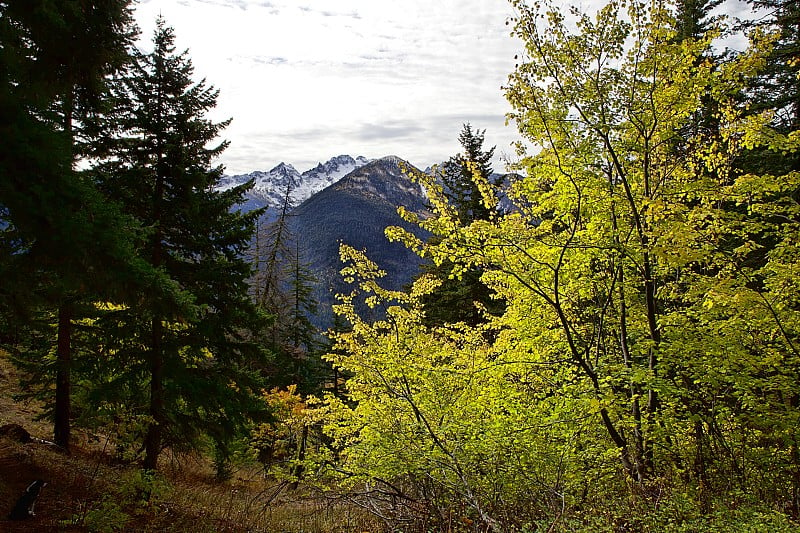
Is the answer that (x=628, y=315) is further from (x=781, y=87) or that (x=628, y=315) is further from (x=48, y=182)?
(x=781, y=87)

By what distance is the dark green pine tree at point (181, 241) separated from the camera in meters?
8.84

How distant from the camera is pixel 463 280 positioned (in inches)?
771

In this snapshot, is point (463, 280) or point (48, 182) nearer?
point (48, 182)

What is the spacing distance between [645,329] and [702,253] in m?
1.75

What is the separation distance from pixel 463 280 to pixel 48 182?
1667 centimetres

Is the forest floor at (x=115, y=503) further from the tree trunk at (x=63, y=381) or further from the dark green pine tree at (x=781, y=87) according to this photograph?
the dark green pine tree at (x=781, y=87)

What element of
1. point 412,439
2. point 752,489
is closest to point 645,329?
point 752,489

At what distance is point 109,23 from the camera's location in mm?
6473

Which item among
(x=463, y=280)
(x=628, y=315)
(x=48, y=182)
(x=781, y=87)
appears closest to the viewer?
(x=48, y=182)

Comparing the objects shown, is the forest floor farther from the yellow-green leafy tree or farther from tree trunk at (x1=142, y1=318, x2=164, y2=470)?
the yellow-green leafy tree

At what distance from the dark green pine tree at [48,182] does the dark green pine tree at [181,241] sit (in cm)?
305

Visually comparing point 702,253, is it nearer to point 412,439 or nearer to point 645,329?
point 645,329

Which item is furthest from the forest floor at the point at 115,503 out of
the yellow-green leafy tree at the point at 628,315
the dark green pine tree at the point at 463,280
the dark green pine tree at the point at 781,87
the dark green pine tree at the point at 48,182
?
the dark green pine tree at the point at 781,87

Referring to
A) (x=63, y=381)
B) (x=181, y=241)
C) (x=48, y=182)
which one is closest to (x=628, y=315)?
(x=48, y=182)
